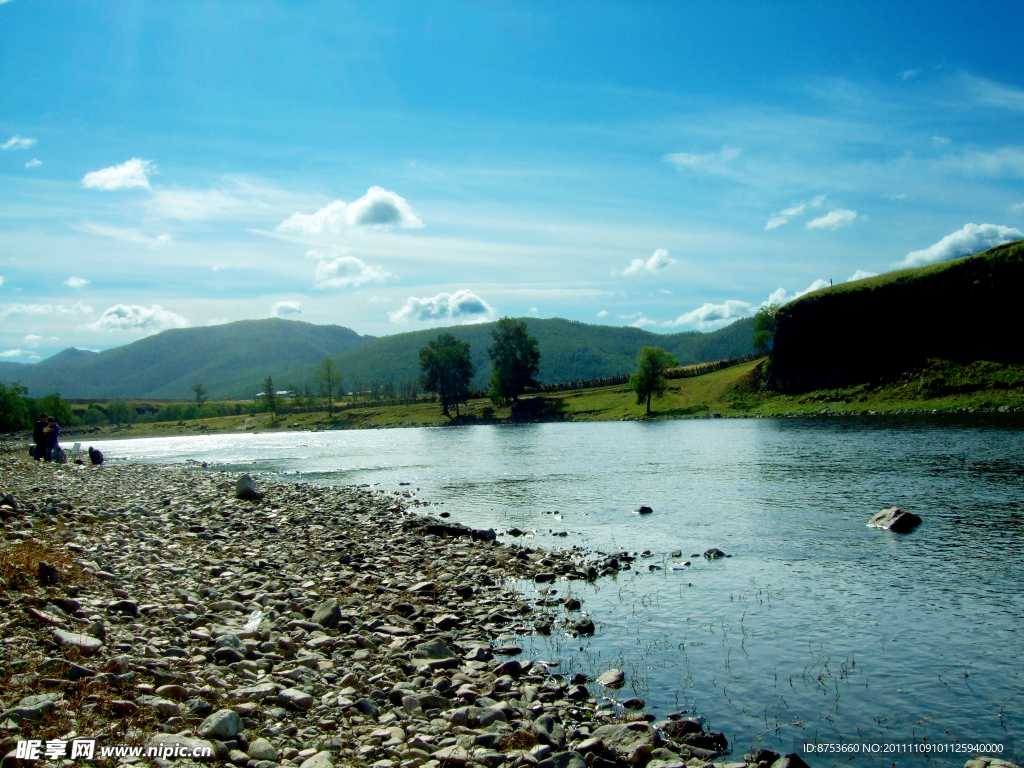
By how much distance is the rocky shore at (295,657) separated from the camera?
9297 mm

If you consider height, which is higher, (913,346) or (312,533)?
(913,346)

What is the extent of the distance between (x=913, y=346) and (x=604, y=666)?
138083mm

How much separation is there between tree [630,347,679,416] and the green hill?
26.3 meters

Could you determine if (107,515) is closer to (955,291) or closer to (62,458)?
(62,458)

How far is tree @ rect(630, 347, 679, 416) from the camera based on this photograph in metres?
146

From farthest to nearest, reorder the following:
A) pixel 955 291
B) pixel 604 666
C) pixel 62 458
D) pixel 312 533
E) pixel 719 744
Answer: pixel 955 291, pixel 62 458, pixel 312 533, pixel 604 666, pixel 719 744

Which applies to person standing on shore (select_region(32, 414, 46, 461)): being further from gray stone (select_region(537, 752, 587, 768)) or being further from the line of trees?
the line of trees

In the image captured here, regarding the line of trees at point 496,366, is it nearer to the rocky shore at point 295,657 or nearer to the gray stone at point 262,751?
the rocky shore at point 295,657

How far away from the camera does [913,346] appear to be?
413ft

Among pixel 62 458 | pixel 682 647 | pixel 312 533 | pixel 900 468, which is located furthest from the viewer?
pixel 62 458

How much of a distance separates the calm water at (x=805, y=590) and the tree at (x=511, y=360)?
114183 millimetres

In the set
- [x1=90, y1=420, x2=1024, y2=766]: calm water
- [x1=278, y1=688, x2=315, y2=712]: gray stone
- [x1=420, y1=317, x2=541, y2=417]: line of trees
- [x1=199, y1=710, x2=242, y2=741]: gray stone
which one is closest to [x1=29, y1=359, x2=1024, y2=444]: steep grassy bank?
[x1=420, y1=317, x2=541, y2=417]: line of trees

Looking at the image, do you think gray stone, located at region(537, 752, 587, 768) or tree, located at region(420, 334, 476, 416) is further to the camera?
tree, located at region(420, 334, 476, 416)

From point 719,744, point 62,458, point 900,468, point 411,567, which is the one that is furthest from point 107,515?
point 900,468
